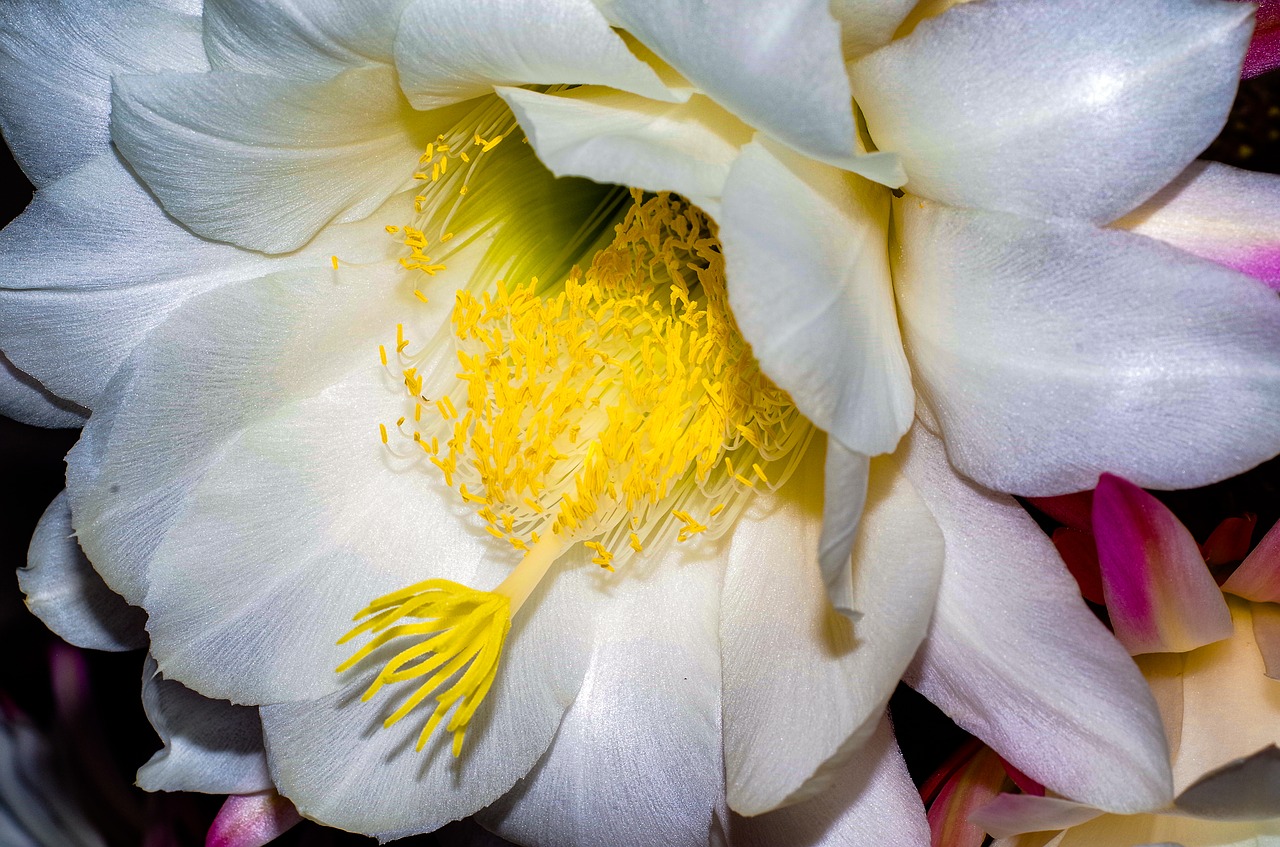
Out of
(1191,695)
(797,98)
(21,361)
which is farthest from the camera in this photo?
(21,361)

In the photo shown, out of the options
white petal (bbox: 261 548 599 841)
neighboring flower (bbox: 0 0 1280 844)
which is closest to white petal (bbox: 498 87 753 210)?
neighboring flower (bbox: 0 0 1280 844)

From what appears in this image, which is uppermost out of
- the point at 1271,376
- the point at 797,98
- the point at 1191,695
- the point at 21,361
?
the point at 797,98

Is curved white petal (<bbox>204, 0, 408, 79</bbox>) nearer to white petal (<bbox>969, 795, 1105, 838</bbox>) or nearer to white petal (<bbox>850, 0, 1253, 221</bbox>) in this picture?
white petal (<bbox>850, 0, 1253, 221</bbox>)

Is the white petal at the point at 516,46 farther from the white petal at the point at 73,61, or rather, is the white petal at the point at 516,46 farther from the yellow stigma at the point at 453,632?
the yellow stigma at the point at 453,632

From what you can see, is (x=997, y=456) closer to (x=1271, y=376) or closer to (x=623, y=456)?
(x=1271, y=376)

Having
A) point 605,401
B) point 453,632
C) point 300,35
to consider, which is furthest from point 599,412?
point 300,35

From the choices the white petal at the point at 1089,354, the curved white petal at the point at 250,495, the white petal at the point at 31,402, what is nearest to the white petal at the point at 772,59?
A: the white petal at the point at 1089,354

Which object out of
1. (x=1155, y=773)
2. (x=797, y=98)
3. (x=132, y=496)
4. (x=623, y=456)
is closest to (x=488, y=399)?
(x=623, y=456)
